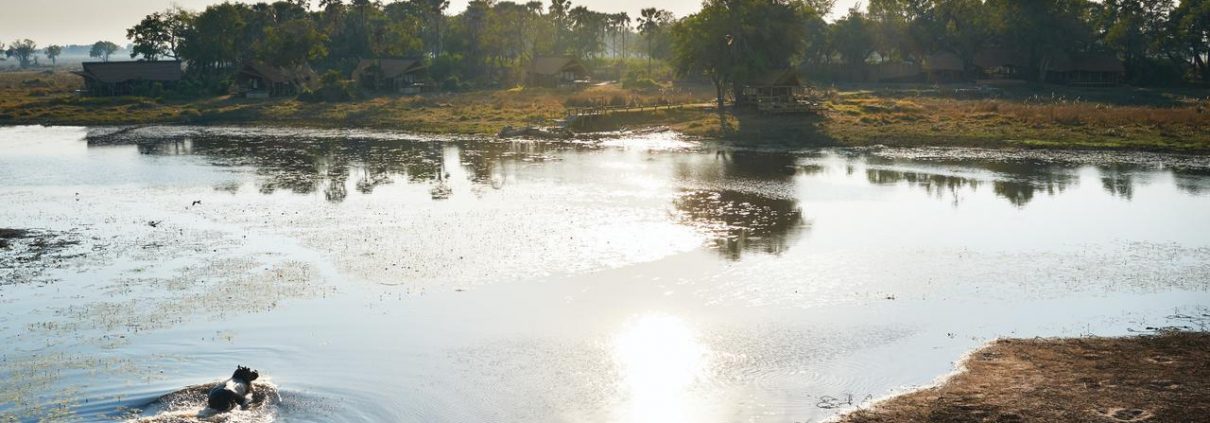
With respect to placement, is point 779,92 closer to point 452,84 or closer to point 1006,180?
point 1006,180

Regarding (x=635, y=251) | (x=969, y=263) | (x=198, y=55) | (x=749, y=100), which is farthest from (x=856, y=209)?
(x=198, y=55)

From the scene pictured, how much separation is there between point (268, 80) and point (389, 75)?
12.4m

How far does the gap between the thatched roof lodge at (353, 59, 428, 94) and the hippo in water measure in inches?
3439

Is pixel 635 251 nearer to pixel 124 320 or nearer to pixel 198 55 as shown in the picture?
pixel 124 320

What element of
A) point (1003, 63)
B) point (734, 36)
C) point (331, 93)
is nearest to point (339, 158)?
point (734, 36)

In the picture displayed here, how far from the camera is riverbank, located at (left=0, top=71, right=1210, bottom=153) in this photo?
6059cm

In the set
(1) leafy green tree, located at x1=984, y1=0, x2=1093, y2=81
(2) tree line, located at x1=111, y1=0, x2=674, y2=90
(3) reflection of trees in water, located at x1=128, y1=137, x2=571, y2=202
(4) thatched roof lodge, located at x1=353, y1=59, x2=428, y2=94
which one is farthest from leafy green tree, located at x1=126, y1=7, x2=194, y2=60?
(1) leafy green tree, located at x1=984, y1=0, x2=1093, y2=81

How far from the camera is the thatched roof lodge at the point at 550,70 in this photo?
113000 millimetres

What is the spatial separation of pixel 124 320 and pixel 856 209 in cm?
2594

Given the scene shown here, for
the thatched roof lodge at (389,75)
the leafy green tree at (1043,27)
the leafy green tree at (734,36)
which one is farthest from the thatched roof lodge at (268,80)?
the leafy green tree at (1043,27)

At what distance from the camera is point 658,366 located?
761 inches

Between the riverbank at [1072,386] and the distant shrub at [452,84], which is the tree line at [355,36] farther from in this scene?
the riverbank at [1072,386]

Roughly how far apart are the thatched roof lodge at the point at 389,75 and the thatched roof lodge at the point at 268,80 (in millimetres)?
5552

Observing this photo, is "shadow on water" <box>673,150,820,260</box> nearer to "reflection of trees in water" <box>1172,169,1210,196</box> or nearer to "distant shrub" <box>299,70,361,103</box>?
"reflection of trees in water" <box>1172,169,1210,196</box>
